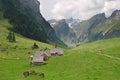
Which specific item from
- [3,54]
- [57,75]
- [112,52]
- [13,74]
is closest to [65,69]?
[57,75]

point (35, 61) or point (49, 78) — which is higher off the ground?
point (35, 61)

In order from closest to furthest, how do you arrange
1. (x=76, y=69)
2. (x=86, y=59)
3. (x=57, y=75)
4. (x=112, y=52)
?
(x=57, y=75) → (x=76, y=69) → (x=86, y=59) → (x=112, y=52)

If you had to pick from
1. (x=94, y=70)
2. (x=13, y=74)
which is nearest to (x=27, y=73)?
(x=13, y=74)

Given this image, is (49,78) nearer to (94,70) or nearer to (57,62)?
(94,70)

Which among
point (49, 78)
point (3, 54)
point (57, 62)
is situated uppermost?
point (3, 54)

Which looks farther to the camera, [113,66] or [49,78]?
[113,66]

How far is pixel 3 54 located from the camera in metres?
177

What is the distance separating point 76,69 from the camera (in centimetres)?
11625

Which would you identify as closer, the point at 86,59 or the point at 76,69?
the point at 76,69

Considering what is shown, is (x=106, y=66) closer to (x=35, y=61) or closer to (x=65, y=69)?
(x=65, y=69)

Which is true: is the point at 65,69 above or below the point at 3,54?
below

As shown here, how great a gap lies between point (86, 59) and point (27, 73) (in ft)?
139

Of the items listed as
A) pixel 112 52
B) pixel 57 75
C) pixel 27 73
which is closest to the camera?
pixel 27 73

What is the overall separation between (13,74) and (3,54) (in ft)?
205
